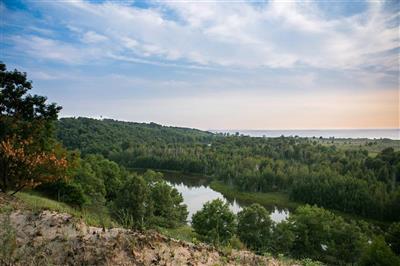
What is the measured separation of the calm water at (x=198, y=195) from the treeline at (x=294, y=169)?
7.23m

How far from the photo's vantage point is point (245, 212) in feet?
116

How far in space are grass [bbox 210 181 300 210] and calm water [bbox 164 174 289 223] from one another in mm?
2273

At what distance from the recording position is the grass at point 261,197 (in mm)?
67812

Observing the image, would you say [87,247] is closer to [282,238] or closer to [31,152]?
[31,152]

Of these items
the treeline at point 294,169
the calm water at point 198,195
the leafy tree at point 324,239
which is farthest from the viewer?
the treeline at point 294,169

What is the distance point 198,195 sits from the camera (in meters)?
69.7

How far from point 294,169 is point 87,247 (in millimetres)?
83097

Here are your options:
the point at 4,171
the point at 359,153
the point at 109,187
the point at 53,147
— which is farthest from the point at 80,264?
the point at 359,153

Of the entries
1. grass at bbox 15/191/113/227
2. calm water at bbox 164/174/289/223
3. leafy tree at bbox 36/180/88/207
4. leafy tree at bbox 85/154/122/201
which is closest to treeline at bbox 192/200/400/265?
calm water at bbox 164/174/289/223

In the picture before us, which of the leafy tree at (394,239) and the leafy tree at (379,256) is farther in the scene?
the leafy tree at (394,239)

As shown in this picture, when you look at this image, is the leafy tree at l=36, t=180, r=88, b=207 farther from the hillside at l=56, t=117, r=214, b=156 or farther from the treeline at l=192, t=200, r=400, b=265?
the hillside at l=56, t=117, r=214, b=156

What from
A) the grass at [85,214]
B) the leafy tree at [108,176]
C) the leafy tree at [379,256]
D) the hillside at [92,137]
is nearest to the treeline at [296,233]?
the leafy tree at [379,256]

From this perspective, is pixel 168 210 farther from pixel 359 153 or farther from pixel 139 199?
pixel 359 153

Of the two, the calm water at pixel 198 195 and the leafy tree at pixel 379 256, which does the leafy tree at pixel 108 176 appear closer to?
the calm water at pixel 198 195
